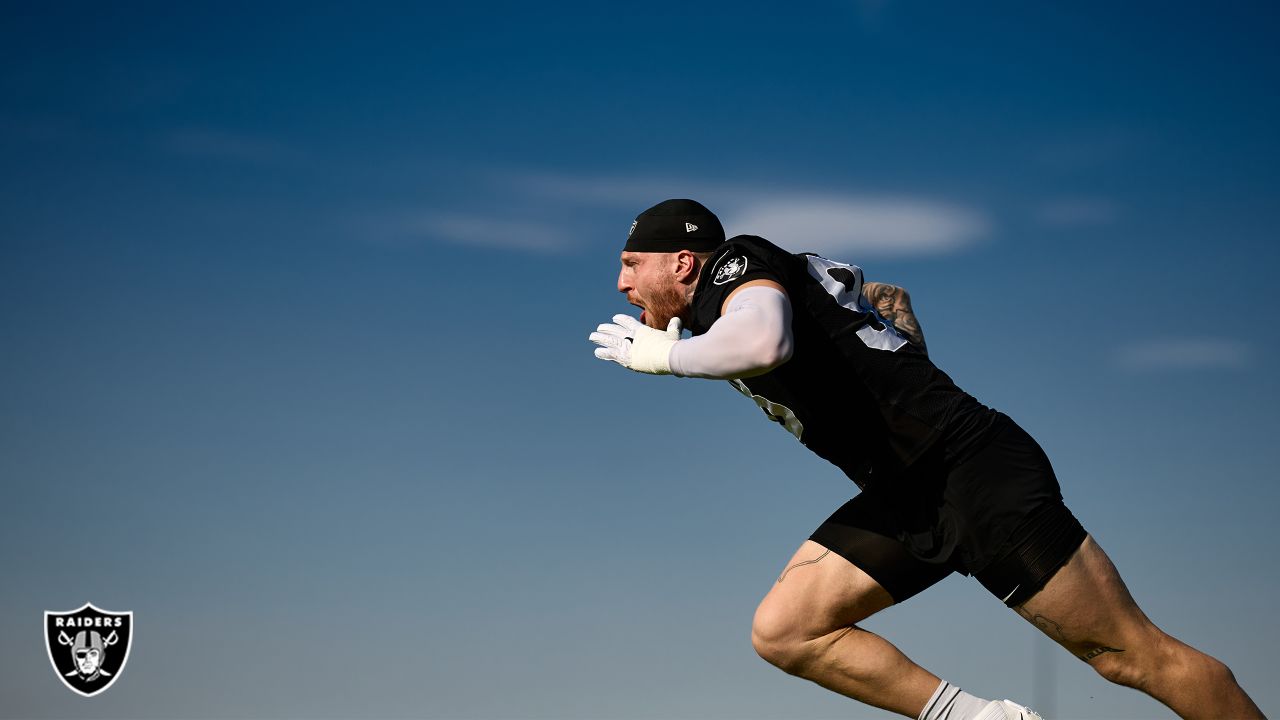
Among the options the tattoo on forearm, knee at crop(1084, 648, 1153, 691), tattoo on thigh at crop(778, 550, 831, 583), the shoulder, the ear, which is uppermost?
the ear

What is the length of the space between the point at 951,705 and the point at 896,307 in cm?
202

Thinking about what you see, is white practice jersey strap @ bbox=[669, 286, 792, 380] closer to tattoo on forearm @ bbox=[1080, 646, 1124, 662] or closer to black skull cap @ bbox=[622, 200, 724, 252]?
black skull cap @ bbox=[622, 200, 724, 252]

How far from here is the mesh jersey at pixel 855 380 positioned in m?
4.84

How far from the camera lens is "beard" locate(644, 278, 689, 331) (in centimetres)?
523

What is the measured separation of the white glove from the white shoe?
2.20 metres

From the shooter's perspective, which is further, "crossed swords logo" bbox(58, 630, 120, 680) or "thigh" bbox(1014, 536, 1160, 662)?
"crossed swords logo" bbox(58, 630, 120, 680)

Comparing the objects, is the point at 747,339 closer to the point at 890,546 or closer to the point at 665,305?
the point at 665,305

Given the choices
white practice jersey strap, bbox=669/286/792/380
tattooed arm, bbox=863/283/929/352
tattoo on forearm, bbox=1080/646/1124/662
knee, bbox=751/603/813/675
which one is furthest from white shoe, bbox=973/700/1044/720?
white practice jersey strap, bbox=669/286/792/380

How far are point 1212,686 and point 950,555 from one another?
117 cm

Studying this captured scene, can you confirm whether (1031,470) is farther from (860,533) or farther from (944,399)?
(860,533)

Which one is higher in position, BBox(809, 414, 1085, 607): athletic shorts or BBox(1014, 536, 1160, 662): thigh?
BBox(809, 414, 1085, 607): athletic shorts

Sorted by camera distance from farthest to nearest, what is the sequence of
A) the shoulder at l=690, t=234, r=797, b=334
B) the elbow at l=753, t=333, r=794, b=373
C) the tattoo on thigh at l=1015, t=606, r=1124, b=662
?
the tattoo on thigh at l=1015, t=606, r=1124, b=662 → the shoulder at l=690, t=234, r=797, b=334 → the elbow at l=753, t=333, r=794, b=373

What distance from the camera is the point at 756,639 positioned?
5.40 m

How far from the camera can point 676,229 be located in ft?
17.2
